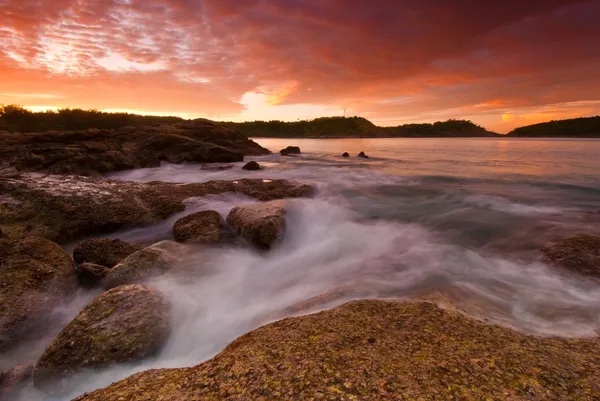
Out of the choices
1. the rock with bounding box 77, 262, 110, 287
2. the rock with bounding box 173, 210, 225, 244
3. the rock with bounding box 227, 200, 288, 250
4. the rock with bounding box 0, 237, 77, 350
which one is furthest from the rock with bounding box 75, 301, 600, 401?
the rock with bounding box 173, 210, 225, 244

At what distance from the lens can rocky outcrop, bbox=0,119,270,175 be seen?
13.7 metres

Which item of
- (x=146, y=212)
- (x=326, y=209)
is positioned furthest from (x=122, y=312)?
(x=326, y=209)

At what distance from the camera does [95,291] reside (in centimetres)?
480

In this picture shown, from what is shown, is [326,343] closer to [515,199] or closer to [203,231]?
[203,231]

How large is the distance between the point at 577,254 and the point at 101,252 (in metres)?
8.87

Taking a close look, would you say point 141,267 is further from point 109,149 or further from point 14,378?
point 109,149

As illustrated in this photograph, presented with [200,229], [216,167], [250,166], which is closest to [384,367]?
[200,229]

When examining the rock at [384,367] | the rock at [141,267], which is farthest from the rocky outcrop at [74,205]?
the rock at [384,367]

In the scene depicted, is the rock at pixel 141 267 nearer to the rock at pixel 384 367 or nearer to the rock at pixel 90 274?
the rock at pixel 90 274

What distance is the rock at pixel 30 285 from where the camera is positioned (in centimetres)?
399

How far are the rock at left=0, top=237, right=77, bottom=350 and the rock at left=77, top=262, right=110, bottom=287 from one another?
11 centimetres

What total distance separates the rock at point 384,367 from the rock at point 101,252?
3.59 meters

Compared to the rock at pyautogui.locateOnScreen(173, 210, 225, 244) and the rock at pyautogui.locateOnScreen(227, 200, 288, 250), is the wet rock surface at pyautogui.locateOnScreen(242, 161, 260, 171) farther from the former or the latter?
the rock at pyautogui.locateOnScreen(173, 210, 225, 244)

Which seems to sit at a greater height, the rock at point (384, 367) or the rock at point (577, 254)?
the rock at point (384, 367)
